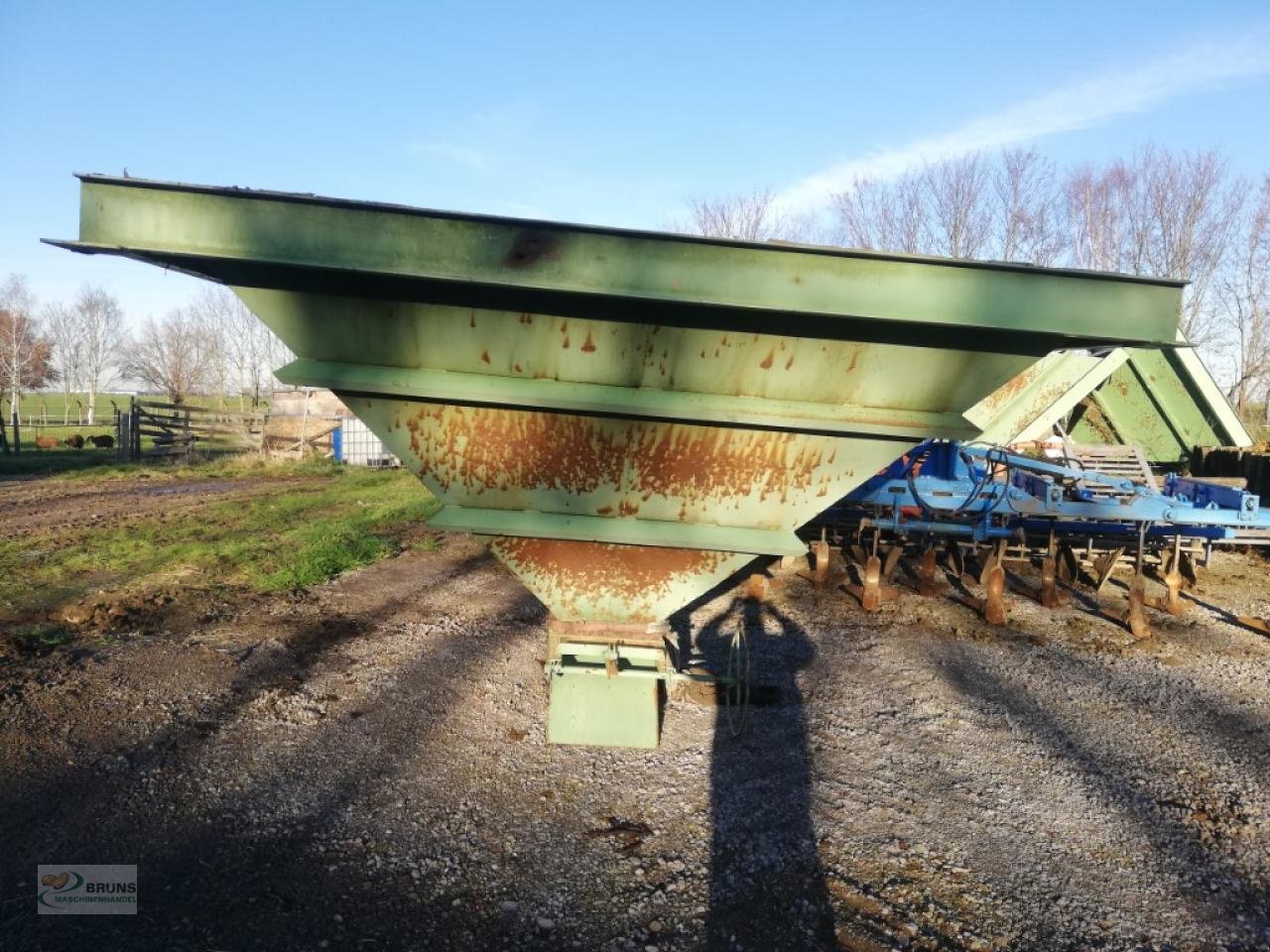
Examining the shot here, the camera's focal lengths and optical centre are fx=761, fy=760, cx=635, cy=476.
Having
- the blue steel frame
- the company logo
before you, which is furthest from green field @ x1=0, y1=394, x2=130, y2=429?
the company logo

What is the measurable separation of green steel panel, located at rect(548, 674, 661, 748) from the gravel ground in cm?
11

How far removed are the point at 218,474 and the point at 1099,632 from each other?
56.1 feet

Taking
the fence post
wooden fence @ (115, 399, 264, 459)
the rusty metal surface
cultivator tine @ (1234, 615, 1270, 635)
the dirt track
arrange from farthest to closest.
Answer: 1. wooden fence @ (115, 399, 264, 459)
2. the fence post
3. the dirt track
4. cultivator tine @ (1234, 615, 1270, 635)
5. the rusty metal surface

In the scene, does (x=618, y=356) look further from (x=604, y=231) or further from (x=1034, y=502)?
(x=1034, y=502)

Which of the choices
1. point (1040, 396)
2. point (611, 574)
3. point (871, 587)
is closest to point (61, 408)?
point (871, 587)

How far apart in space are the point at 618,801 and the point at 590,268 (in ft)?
7.45

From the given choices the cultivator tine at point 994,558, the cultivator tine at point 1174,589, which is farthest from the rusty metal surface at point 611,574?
the cultivator tine at point 1174,589

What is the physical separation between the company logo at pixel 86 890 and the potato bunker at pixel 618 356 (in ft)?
5.50

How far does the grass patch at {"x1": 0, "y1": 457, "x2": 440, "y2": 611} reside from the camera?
6.76m

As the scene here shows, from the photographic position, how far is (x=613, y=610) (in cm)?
352

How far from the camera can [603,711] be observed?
3.68 metres

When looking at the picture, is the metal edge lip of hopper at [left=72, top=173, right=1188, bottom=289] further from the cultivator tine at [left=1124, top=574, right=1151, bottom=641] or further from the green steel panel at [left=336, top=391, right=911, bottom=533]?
the cultivator tine at [left=1124, top=574, right=1151, bottom=641]

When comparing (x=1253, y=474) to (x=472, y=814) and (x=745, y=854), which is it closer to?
(x=745, y=854)

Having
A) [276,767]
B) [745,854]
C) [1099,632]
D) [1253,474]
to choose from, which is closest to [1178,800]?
[745,854]
